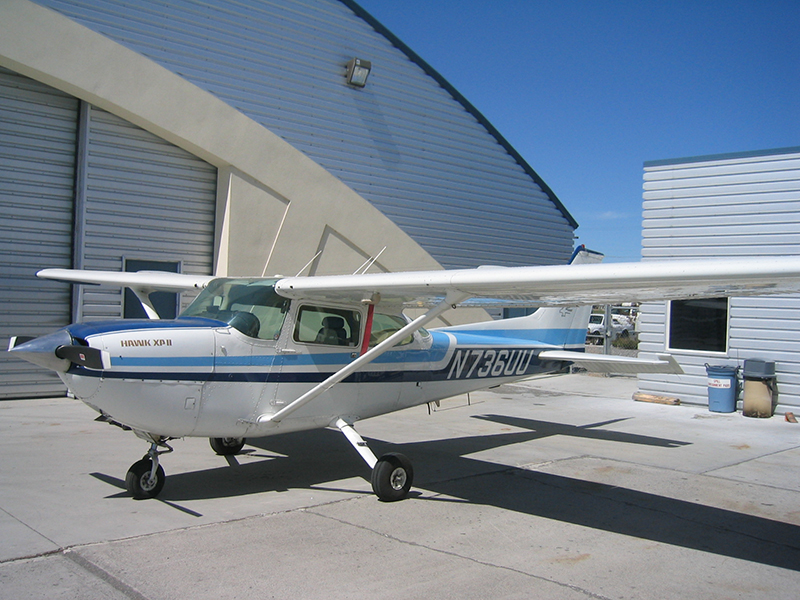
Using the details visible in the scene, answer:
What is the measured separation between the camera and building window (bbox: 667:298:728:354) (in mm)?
13312

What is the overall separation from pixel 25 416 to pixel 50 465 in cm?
356

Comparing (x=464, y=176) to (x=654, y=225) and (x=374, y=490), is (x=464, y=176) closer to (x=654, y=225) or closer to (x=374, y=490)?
(x=654, y=225)

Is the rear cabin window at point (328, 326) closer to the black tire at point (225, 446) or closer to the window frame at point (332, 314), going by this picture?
the window frame at point (332, 314)

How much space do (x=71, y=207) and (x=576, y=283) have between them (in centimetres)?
1045

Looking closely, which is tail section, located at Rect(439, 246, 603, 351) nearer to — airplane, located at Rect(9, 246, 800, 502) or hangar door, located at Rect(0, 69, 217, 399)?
airplane, located at Rect(9, 246, 800, 502)

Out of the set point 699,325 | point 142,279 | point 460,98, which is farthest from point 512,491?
point 460,98

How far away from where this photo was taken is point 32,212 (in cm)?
1181

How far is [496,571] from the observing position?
474cm

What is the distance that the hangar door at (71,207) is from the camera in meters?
11.6

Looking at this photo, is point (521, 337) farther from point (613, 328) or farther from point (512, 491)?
point (613, 328)

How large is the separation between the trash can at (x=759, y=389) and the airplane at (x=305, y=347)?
6.64 m

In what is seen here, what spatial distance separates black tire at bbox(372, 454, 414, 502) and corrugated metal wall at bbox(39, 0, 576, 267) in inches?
385

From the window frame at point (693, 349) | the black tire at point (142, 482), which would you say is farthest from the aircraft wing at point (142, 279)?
the window frame at point (693, 349)

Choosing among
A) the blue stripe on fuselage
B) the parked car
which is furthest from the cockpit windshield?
the parked car
